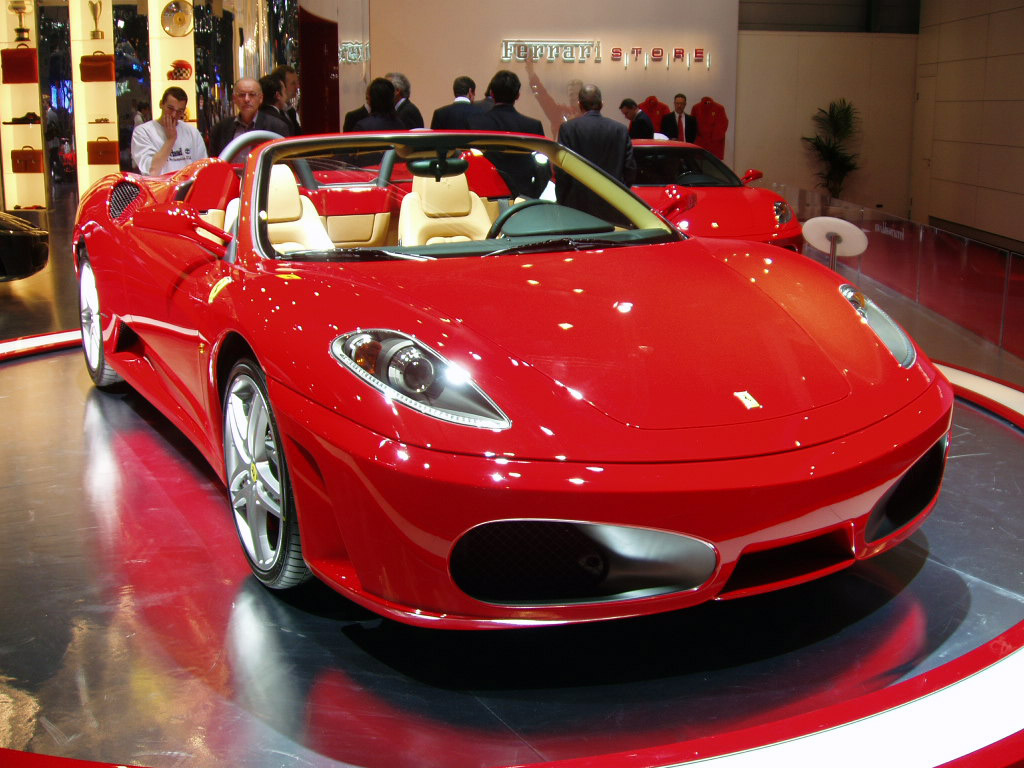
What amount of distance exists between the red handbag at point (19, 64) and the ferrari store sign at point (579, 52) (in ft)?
20.2

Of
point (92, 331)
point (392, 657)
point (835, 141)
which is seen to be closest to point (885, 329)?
point (392, 657)

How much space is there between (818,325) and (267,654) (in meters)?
1.52

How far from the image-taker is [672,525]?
2035 mm

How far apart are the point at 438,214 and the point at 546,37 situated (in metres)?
12.3

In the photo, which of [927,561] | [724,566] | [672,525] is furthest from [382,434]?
[927,561]

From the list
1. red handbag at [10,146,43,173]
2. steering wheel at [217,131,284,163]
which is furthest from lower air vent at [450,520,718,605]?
red handbag at [10,146,43,173]

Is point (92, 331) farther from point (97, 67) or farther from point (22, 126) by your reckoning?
point (22, 126)

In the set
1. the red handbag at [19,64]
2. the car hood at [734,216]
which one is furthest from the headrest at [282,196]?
the red handbag at [19,64]

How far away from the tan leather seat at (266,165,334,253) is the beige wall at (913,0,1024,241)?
39.4ft

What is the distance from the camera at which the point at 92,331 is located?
470 centimetres

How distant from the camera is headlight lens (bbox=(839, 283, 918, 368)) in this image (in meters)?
2.67

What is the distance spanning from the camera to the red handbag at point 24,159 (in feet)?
40.5

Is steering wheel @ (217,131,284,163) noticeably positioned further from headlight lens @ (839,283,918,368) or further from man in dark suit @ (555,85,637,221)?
man in dark suit @ (555,85,637,221)

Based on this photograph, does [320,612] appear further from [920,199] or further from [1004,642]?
[920,199]
